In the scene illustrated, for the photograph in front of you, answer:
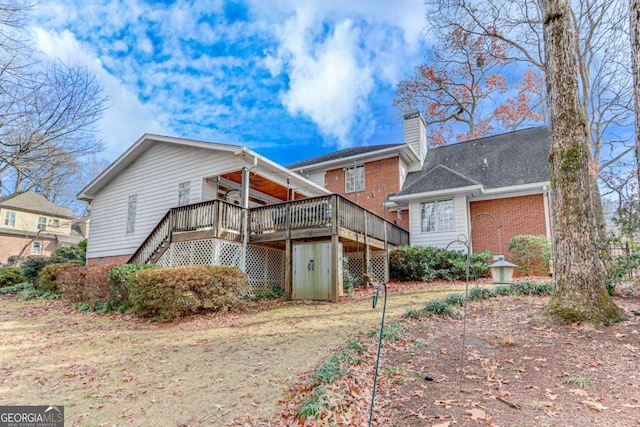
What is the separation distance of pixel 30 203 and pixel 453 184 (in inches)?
1298

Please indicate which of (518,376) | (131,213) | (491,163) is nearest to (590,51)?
(491,163)

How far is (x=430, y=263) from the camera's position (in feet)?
40.7

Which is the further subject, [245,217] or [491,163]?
[491,163]

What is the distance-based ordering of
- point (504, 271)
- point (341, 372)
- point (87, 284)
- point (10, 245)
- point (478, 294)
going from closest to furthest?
point (341, 372) → point (504, 271) → point (478, 294) → point (87, 284) → point (10, 245)

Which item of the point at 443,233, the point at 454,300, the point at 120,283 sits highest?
the point at 443,233

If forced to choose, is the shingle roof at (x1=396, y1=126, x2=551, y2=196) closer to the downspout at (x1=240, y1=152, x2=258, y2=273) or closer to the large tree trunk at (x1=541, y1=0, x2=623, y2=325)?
the downspout at (x1=240, y1=152, x2=258, y2=273)

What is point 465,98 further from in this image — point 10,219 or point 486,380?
point 10,219

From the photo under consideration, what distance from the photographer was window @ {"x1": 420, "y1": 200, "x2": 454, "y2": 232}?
46.8 ft

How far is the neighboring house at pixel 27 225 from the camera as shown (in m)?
27.0

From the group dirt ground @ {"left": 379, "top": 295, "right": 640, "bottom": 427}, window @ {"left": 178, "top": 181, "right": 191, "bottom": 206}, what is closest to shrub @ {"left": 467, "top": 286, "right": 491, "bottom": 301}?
dirt ground @ {"left": 379, "top": 295, "right": 640, "bottom": 427}

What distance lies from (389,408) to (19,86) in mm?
10671

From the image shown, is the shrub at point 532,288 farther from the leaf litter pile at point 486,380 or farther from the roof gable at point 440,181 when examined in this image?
the roof gable at point 440,181

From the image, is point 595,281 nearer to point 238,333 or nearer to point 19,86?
point 238,333

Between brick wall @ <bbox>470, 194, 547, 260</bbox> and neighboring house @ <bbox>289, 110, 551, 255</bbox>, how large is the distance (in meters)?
0.03
